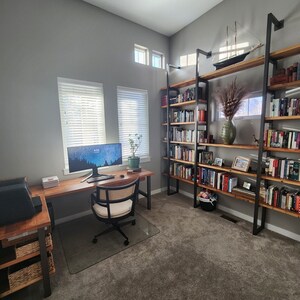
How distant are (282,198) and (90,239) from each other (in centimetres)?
254

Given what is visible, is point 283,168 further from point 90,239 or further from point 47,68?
point 47,68

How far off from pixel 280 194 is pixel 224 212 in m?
1.04

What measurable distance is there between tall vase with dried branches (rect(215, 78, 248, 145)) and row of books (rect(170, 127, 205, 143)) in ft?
1.53

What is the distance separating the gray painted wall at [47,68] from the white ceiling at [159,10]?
0.16 m

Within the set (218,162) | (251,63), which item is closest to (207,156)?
(218,162)

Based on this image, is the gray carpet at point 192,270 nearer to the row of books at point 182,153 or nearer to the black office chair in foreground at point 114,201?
the black office chair in foreground at point 114,201

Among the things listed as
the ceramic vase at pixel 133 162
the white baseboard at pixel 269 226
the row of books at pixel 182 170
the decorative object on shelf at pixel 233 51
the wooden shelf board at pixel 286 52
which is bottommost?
the white baseboard at pixel 269 226

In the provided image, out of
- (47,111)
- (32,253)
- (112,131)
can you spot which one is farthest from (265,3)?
(32,253)

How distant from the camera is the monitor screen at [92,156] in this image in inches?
96.1

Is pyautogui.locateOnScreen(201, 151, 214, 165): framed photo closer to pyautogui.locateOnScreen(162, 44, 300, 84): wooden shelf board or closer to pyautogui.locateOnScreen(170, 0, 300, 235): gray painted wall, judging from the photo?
pyautogui.locateOnScreen(170, 0, 300, 235): gray painted wall

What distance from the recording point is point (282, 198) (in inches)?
81.4

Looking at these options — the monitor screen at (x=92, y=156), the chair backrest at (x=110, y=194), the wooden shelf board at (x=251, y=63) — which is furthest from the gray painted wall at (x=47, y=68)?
the wooden shelf board at (x=251, y=63)

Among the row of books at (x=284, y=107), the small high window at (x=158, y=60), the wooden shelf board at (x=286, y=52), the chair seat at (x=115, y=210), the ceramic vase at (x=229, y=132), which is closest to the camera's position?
the wooden shelf board at (x=286, y=52)

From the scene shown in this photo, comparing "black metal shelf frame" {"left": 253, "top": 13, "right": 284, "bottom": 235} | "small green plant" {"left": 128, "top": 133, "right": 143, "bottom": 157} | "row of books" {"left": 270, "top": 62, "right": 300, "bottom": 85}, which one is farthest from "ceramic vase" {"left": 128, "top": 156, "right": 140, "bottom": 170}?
"row of books" {"left": 270, "top": 62, "right": 300, "bottom": 85}
